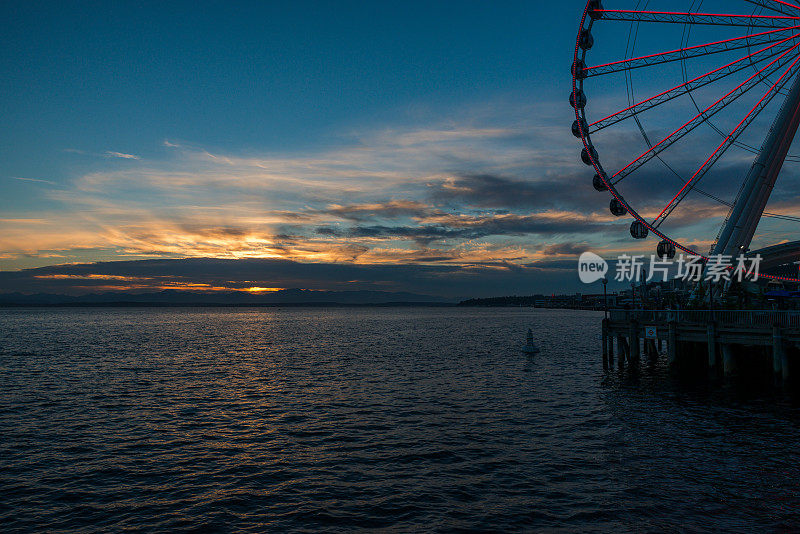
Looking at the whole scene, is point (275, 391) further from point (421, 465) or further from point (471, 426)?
point (421, 465)

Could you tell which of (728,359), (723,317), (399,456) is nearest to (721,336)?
(723,317)

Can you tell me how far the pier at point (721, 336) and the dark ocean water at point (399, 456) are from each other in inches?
113

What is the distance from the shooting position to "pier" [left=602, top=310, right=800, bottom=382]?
29594 millimetres

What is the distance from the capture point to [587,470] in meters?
17.6

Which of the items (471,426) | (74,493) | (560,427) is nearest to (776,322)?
(560,427)

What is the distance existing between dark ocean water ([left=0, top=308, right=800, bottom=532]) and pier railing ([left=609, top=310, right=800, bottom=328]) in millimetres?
4115

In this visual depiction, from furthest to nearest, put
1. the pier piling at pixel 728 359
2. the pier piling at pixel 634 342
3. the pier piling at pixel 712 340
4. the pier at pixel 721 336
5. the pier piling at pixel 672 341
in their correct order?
the pier piling at pixel 634 342 → the pier piling at pixel 672 341 → the pier piling at pixel 728 359 → the pier piling at pixel 712 340 → the pier at pixel 721 336

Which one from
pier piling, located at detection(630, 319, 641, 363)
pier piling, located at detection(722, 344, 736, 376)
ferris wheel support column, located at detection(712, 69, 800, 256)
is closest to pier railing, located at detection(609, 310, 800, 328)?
pier piling, located at detection(630, 319, 641, 363)

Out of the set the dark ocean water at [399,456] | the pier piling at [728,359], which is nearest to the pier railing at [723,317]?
the pier piling at [728,359]

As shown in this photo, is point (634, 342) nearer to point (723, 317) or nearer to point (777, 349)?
point (723, 317)

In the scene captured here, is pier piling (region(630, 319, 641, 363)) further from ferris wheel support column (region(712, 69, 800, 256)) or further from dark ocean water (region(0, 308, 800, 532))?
ferris wheel support column (region(712, 69, 800, 256))

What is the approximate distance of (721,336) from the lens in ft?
110

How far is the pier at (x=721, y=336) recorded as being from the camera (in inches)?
1165

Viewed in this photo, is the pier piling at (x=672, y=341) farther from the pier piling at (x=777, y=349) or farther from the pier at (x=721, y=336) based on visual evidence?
the pier piling at (x=777, y=349)
